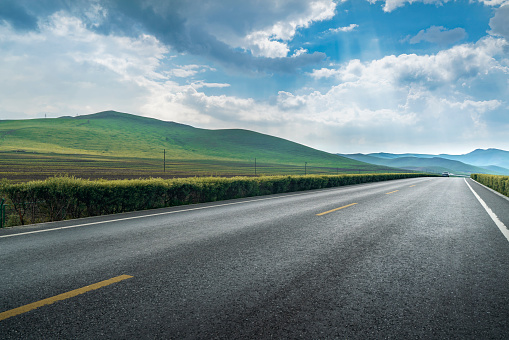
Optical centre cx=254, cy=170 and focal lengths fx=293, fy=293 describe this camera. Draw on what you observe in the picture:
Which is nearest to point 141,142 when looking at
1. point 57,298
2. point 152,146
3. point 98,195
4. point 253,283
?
point 152,146

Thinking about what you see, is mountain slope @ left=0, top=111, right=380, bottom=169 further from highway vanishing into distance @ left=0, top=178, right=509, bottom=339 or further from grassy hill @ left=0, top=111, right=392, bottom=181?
highway vanishing into distance @ left=0, top=178, right=509, bottom=339

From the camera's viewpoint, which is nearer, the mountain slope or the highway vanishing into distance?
the highway vanishing into distance

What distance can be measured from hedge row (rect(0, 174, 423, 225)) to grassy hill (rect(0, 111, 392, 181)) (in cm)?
7186

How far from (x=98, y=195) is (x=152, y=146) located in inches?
5237

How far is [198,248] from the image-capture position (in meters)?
5.32

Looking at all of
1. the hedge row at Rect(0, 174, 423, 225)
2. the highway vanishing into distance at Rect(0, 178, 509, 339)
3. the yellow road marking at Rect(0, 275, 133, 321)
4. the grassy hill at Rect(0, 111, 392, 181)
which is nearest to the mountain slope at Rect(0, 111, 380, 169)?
the grassy hill at Rect(0, 111, 392, 181)

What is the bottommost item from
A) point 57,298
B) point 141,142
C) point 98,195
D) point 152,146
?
point 57,298

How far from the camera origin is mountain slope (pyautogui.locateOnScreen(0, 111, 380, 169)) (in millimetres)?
110750

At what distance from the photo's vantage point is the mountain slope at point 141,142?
11075 cm

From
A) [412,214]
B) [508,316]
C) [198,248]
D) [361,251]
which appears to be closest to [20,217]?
[198,248]

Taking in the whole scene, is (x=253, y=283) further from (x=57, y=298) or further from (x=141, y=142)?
(x=141, y=142)

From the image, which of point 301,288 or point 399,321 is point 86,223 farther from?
point 399,321

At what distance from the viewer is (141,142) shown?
139750 mm

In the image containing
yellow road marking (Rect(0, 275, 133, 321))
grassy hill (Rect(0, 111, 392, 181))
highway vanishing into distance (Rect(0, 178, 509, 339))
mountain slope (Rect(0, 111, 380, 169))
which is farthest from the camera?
mountain slope (Rect(0, 111, 380, 169))
